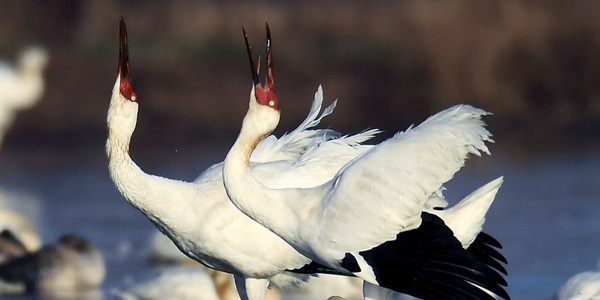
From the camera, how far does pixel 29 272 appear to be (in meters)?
9.02

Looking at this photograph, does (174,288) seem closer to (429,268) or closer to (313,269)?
(313,269)

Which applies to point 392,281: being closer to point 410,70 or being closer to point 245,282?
point 245,282

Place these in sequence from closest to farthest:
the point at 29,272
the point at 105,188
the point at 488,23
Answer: the point at 29,272 → the point at 105,188 → the point at 488,23

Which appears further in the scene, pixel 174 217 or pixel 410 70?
pixel 410 70

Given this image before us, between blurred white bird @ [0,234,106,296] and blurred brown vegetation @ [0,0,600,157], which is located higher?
blurred brown vegetation @ [0,0,600,157]

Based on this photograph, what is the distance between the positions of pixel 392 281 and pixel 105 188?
764 cm

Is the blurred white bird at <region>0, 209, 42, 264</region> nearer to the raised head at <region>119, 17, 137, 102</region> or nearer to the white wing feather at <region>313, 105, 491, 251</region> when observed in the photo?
the raised head at <region>119, 17, 137, 102</region>

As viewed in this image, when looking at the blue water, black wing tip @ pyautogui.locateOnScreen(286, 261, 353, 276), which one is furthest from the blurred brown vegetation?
black wing tip @ pyautogui.locateOnScreen(286, 261, 353, 276)

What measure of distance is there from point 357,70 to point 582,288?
30.9ft

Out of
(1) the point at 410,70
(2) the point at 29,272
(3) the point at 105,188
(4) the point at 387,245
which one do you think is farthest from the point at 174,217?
(1) the point at 410,70

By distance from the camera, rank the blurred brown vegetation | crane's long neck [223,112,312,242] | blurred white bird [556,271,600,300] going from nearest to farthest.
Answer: crane's long neck [223,112,312,242] < blurred white bird [556,271,600,300] < the blurred brown vegetation

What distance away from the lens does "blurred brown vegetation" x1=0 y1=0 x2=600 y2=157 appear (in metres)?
15.5

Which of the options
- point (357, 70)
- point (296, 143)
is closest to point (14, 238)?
point (296, 143)

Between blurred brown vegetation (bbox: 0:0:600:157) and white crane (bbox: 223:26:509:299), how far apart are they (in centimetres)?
849
